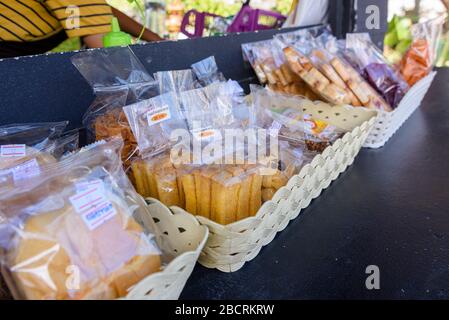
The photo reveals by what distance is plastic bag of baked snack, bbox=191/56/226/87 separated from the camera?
3.71 feet

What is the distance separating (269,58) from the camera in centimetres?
146

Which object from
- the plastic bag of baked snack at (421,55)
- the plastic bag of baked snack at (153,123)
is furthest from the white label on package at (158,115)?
the plastic bag of baked snack at (421,55)

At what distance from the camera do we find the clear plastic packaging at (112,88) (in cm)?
86

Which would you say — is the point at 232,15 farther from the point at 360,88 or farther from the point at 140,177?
the point at 140,177

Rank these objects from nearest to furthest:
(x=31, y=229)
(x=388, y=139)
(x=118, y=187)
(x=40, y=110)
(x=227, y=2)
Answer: (x=31, y=229) → (x=118, y=187) → (x=40, y=110) → (x=388, y=139) → (x=227, y=2)

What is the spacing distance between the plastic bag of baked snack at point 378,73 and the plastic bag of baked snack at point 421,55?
10 cm

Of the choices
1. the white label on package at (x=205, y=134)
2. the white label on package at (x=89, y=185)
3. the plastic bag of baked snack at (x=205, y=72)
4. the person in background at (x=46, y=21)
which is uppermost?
the person in background at (x=46, y=21)

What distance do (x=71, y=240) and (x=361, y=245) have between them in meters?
0.60

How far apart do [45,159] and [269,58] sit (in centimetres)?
101

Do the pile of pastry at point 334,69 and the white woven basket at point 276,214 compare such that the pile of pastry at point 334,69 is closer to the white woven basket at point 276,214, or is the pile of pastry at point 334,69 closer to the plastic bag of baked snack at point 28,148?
the white woven basket at point 276,214

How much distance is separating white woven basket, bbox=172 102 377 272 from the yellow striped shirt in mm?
907
